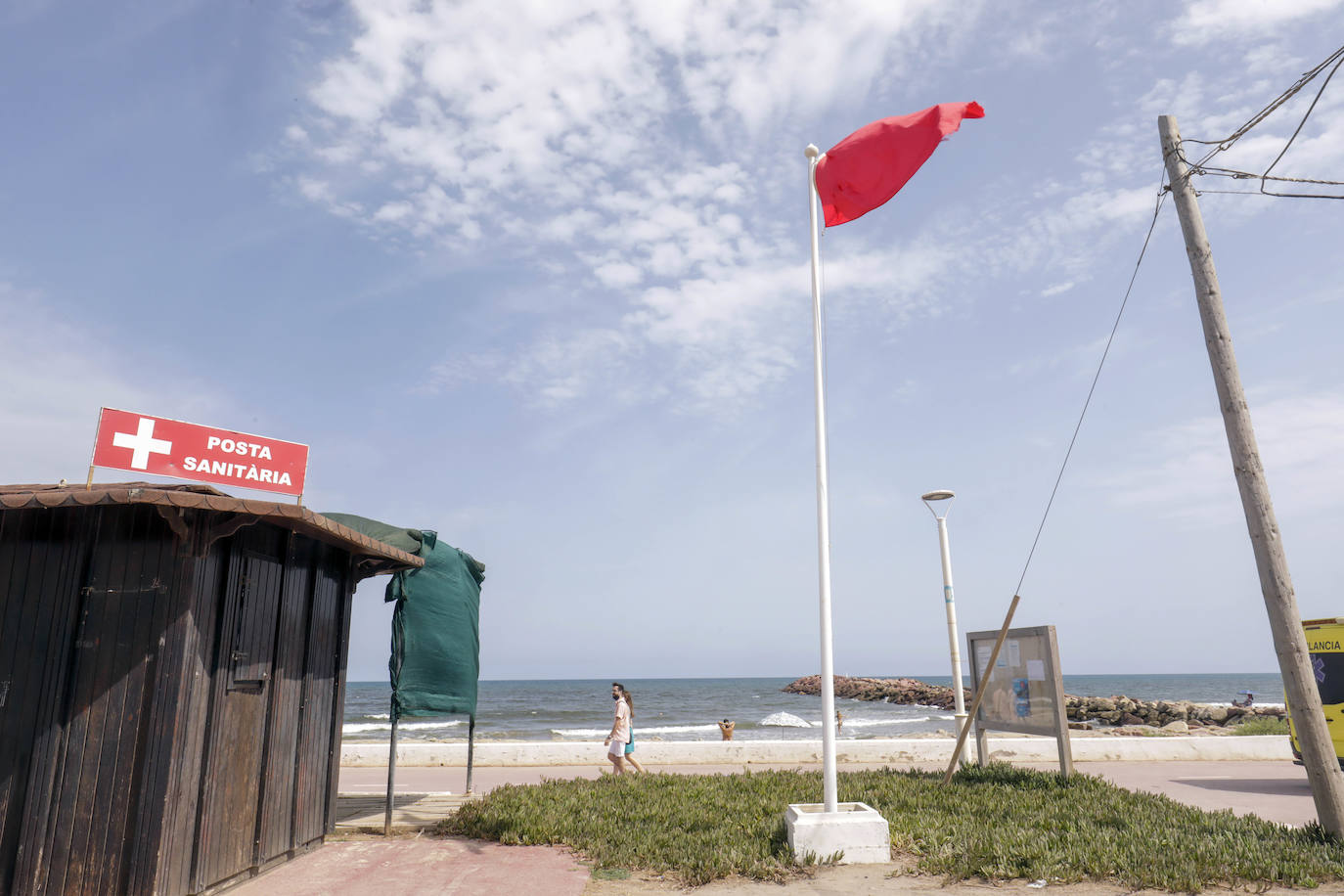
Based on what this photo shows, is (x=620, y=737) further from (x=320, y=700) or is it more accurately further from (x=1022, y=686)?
(x=1022, y=686)

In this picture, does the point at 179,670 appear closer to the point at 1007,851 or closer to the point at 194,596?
the point at 194,596

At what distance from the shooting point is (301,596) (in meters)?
8.20

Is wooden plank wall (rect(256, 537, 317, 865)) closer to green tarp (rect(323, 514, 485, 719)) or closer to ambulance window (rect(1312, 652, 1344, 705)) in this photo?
green tarp (rect(323, 514, 485, 719))

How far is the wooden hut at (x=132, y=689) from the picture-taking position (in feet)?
19.5

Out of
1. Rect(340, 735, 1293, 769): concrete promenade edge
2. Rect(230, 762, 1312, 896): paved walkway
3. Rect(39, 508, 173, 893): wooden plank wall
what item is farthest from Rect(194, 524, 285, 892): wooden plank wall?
Rect(340, 735, 1293, 769): concrete promenade edge

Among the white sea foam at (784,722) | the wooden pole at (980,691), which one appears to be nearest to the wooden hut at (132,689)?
the wooden pole at (980,691)

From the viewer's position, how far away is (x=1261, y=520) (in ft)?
28.5

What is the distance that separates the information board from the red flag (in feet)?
21.8

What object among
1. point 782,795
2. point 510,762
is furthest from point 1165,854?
point 510,762

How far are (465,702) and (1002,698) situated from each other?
8.19 m

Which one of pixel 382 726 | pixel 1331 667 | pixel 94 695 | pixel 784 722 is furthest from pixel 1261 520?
pixel 382 726

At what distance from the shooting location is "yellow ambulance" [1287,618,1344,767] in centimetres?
1178

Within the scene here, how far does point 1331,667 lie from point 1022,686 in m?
4.94

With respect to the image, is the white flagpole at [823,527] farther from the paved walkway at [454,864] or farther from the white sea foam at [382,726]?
the white sea foam at [382,726]
